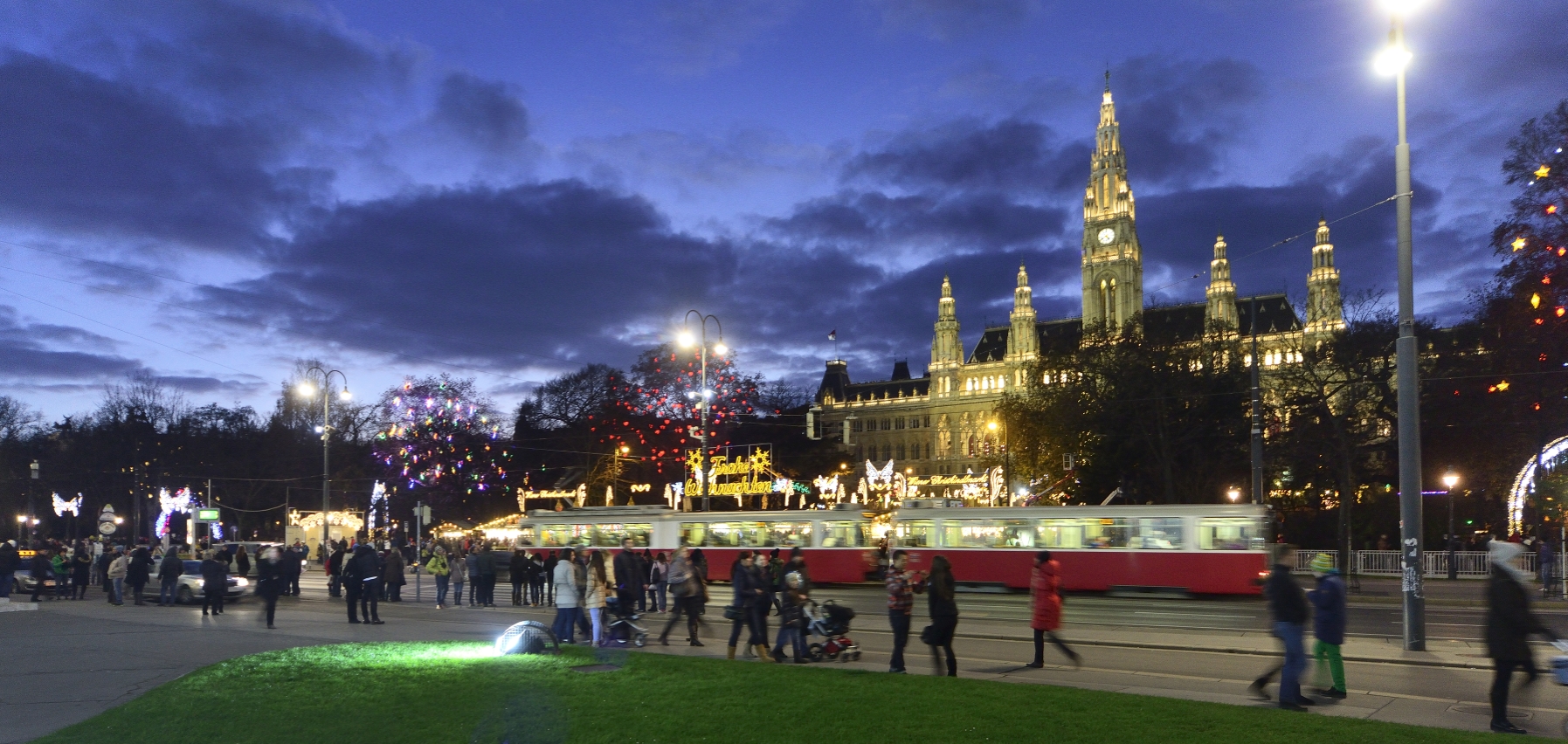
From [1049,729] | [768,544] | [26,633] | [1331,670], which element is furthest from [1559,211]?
[26,633]

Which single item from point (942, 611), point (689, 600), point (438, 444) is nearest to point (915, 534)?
point (689, 600)

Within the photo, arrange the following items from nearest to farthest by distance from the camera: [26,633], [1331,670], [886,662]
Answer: [1331,670] < [886,662] < [26,633]

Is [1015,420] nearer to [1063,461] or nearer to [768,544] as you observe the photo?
[1063,461]

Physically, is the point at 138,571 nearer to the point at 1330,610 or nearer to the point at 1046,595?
the point at 1046,595

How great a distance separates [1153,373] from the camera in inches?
2243

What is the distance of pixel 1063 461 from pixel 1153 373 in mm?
8922

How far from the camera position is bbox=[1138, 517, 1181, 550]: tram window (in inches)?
1233

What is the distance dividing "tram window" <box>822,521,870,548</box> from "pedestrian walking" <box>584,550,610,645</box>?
2004 centimetres

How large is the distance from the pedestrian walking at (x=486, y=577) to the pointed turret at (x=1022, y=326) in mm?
126667

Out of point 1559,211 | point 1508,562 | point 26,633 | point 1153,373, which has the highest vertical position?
point 1559,211

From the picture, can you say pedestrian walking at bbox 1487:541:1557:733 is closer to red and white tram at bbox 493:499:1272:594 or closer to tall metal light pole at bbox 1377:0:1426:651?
tall metal light pole at bbox 1377:0:1426:651

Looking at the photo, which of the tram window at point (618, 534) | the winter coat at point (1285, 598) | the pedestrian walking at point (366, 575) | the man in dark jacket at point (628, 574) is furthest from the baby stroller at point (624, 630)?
the tram window at point (618, 534)

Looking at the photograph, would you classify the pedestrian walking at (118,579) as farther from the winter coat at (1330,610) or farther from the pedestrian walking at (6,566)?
the winter coat at (1330,610)

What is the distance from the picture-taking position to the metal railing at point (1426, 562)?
43438 mm
